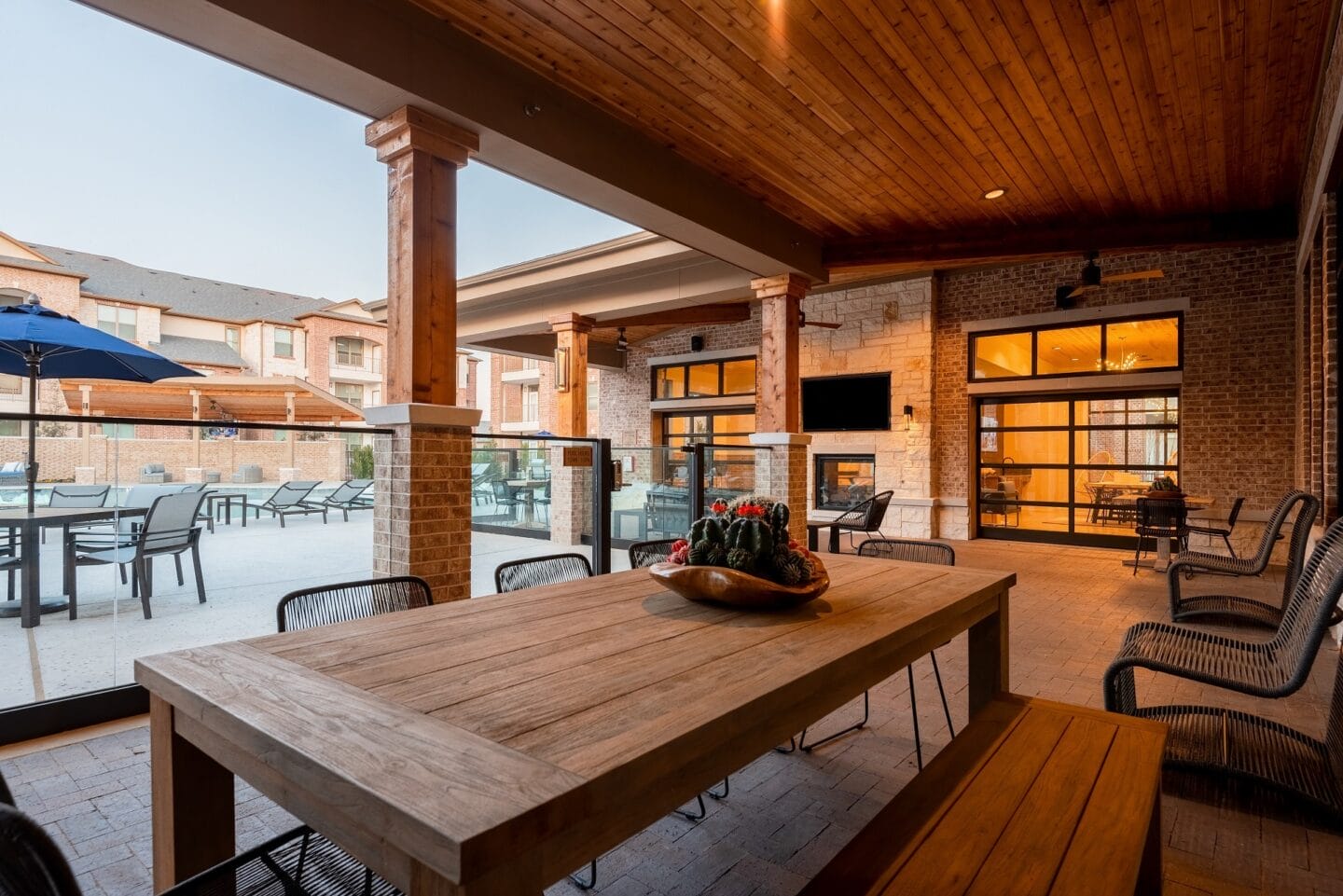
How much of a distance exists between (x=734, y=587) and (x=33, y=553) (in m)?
2.97

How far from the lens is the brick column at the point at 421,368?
334 centimetres

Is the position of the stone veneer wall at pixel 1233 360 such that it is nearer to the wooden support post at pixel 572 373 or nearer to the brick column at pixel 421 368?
the wooden support post at pixel 572 373

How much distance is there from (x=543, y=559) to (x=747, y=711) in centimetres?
158

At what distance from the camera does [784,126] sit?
13.8ft

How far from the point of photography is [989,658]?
7.48 ft

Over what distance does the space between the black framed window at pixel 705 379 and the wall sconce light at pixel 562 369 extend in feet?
12.8

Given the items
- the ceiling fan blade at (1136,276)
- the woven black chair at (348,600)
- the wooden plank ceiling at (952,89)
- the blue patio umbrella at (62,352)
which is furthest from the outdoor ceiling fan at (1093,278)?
the blue patio umbrella at (62,352)

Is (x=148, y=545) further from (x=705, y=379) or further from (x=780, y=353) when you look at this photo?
(x=705, y=379)

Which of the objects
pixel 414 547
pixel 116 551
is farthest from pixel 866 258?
pixel 116 551

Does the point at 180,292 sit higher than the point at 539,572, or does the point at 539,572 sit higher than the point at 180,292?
the point at 180,292

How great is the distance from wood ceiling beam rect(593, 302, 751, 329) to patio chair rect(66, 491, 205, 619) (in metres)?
7.09

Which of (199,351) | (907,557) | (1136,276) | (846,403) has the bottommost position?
(907,557)

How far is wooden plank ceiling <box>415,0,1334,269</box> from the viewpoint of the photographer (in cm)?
317

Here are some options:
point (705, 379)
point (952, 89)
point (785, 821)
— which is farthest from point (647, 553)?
point (705, 379)
